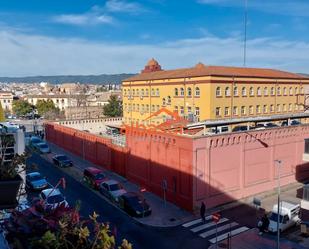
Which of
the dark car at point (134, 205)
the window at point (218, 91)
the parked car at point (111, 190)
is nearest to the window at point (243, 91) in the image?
the window at point (218, 91)

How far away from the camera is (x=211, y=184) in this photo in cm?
2370

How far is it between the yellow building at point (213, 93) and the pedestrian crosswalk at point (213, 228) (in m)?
22.9

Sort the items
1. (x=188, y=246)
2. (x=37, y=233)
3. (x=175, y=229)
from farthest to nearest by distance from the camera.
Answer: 1. (x=175, y=229)
2. (x=188, y=246)
3. (x=37, y=233)

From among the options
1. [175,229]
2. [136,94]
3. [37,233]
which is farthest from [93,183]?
[136,94]

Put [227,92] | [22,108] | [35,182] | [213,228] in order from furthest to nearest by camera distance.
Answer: [22,108] < [227,92] < [35,182] < [213,228]

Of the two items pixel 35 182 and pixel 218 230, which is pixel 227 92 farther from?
pixel 35 182

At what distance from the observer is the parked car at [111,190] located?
2556 centimetres

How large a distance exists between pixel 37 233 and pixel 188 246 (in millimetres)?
16404

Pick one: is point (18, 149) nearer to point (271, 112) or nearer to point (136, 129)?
point (136, 129)

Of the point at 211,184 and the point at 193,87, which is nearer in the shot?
the point at 211,184

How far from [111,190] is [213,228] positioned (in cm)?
878

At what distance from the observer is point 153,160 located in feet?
87.9

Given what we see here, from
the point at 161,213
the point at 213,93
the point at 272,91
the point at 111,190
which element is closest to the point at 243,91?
the point at 213,93

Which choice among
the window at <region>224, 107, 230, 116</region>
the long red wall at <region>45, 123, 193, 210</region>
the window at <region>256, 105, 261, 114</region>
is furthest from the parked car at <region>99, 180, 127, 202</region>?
the window at <region>256, 105, 261, 114</region>
